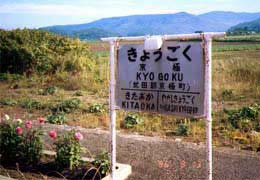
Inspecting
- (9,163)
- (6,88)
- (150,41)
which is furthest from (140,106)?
(6,88)

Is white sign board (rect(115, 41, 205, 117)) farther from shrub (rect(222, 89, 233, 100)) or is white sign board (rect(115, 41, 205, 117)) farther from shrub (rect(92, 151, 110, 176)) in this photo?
shrub (rect(222, 89, 233, 100))

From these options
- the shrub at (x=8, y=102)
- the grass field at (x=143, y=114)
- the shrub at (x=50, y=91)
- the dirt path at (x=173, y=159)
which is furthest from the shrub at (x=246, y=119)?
the shrub at (x=50, y=91)

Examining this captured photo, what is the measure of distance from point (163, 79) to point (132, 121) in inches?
173

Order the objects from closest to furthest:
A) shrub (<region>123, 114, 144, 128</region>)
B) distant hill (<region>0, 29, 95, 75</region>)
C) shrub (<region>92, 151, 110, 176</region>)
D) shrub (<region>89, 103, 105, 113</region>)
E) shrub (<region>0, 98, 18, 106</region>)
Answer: shrub (<region>92, 151, 110, 176</region>) < shrub (<region>123, 114, 144, 128</region>) < shrub (<region>89, 103, 105, 113</region>) < shrub (<region>0, 98, 18, 106</region>) < distant hill (<region>0, 29, 95, 75</region>)

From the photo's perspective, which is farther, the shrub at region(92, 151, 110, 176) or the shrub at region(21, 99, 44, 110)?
the shrub at region(21, 99, 44, 110)

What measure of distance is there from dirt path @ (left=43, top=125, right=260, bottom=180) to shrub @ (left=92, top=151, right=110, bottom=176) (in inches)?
15.3

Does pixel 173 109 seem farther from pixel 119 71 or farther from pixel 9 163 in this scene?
pixel 9 163

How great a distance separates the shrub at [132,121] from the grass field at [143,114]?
0.32 feet

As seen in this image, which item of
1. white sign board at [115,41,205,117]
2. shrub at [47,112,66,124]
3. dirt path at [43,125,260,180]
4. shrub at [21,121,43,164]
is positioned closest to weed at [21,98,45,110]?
shrub at [47,112,66,124]

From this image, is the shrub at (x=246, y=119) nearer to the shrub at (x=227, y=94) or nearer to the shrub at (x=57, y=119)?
the shrub at (x=227, y=94)

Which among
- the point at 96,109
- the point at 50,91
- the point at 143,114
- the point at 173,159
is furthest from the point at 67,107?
the point at 173,159

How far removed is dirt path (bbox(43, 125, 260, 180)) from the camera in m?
4.99

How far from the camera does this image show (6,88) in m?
14.6

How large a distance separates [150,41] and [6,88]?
1177cm
